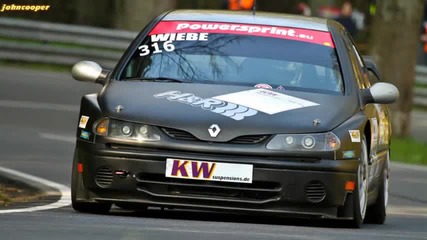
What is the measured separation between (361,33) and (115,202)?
37.1m

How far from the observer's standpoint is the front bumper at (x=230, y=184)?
10.5 m

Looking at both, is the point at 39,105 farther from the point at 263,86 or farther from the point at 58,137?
the point at 263,86

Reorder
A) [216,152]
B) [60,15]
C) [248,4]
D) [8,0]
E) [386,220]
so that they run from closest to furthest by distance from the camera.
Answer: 1. [216,152]
2. [8,0]
3. [386,220]
4. [248,4]
5. [60,15]

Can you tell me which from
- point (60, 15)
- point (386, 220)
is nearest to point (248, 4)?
point (60, 15)

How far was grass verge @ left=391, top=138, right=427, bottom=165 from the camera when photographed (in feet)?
64.0

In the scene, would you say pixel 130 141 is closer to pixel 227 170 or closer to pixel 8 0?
pixel 227 170

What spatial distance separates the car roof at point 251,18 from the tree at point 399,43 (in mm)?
11100

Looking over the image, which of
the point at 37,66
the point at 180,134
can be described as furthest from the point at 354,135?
the point at 37,66

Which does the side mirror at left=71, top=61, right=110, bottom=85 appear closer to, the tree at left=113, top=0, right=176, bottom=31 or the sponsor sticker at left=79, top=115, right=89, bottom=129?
the sponsor sticker at left=79, top=115, right=89, bottom=129

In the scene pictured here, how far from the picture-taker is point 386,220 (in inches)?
498

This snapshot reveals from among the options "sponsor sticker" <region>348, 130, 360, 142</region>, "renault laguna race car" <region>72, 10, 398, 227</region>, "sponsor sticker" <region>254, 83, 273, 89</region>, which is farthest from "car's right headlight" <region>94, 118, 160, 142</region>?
"sponsor sticker" <region>348, 130, 360, 142</region>

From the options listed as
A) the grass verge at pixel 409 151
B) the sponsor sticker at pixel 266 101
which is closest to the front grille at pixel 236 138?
the sponsor sticker at pixel 266 101

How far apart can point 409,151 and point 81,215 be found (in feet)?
34.5

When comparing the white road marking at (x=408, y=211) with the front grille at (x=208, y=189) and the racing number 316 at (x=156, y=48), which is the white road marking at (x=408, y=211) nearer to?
the racing number 316 at (x=156, y=48)
